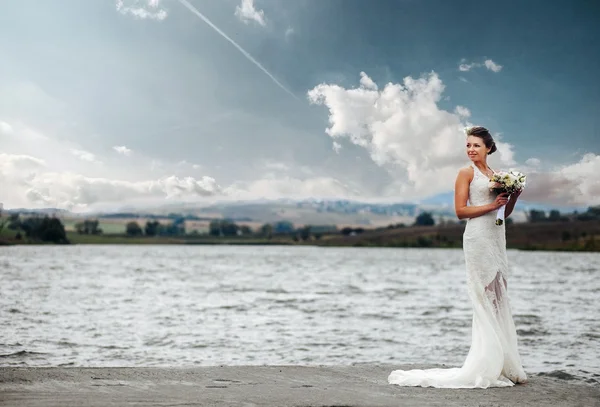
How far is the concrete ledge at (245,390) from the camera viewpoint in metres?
7.63

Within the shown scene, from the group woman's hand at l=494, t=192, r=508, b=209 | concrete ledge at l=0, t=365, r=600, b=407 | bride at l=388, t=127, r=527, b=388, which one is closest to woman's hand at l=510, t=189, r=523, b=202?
bride at l=388, t=127, r=527, b=388

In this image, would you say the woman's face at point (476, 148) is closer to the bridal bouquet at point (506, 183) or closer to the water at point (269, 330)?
the bridal bouquet at point (506, 183)

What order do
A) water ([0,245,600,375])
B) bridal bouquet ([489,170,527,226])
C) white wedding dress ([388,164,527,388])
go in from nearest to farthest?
bridal bouquet ([489,170,527,226]), white wedding dress ([388,164,527,388]), water ([0,245,600,375])

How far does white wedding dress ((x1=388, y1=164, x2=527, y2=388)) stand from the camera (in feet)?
30.0

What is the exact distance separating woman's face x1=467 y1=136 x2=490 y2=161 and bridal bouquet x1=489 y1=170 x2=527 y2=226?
34cm

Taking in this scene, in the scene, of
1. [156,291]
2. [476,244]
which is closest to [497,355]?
[476,244]

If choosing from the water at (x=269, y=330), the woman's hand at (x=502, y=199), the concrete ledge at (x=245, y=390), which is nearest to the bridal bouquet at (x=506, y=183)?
the woman's hand at (x=502, y=199)

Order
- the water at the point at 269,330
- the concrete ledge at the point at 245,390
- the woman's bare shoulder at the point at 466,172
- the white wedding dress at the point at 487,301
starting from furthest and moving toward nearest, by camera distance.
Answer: the water at the point at 269,330, the woman's bare shoulder at the point at 466,172, the white wedding dress at the point at 487,301, the concrete ledge at the point at 245,390

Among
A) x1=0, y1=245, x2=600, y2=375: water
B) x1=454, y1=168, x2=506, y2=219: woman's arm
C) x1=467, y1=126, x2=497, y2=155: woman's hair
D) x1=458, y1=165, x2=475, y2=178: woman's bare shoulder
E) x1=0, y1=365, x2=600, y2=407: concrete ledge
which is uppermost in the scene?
x1=467, y1=126, x2=497, y2=155: woman's hair

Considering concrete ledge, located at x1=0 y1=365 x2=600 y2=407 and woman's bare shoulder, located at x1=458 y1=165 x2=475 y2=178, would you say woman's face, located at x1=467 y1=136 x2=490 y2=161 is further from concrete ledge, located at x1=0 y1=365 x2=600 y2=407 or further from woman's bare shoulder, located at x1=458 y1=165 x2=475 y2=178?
concrete ledge, located at x1=0 y1=365 x2=600 y2=407

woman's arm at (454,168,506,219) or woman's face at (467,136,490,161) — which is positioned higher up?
woman's face at (467,136,490,161)

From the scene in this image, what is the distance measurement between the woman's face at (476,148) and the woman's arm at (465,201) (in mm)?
180

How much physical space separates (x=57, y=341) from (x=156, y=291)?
2783cm

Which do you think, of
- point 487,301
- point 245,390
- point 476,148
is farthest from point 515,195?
point 245,390
